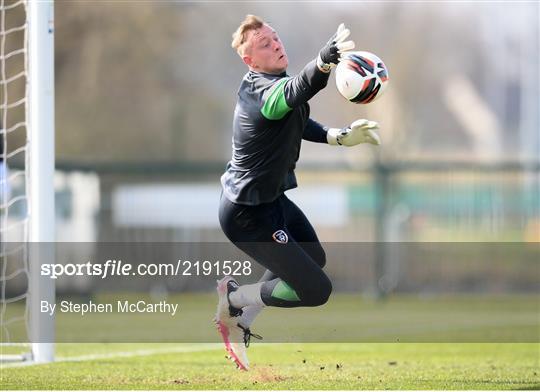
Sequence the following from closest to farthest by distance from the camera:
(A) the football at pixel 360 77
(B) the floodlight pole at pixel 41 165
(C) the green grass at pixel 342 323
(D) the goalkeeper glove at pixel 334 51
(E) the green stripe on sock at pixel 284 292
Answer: (D) the goalkeeper glove at pixel 334 51 < (A) the football at pixel 360 77 < (E) the green stripe on sock at pixel 284 292 < (B) the floodlight pole at pixel 41 165 < (C) the green grass at pixel 342 323

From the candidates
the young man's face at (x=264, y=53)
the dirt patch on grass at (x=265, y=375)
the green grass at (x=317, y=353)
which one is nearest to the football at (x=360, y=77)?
the young man's face at (x=264, y=53)

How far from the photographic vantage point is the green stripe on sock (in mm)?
8336

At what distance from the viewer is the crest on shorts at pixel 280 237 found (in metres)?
8.21

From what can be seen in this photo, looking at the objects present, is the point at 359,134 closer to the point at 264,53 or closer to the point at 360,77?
the point at 360,77

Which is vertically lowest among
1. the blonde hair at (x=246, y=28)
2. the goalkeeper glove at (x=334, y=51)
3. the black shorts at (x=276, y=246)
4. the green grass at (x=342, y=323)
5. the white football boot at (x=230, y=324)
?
the green grass at (x=342, y=323)

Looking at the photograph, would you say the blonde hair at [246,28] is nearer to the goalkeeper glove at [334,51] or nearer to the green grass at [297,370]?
the goalkeeper glove at [334,51]

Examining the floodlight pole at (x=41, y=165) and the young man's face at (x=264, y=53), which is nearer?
the young man's face at (x=264, y=53)

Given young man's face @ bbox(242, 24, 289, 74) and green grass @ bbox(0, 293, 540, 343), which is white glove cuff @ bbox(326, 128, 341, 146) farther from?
green grass @ bbox(0, 293, 540, 343)

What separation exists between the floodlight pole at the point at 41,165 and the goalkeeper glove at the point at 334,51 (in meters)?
3.98

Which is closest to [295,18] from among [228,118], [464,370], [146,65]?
[228,118]

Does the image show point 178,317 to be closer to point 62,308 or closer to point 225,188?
point 62,308

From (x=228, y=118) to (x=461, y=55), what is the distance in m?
27.5

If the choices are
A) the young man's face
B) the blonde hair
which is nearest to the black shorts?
the young man's face

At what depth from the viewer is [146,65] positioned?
104 feet
